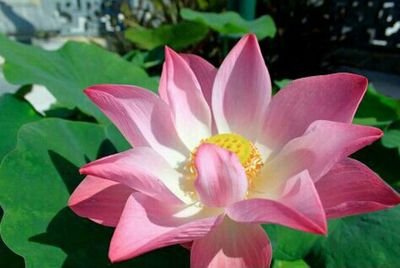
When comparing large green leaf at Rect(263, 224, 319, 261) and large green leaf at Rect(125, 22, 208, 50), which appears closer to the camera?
large green leaf at Rect(263, 224, 319, 261)

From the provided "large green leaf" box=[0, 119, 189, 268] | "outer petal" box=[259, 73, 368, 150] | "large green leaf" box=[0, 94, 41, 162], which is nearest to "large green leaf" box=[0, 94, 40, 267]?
"large green leaf" box=[0, 94, 41, 162]

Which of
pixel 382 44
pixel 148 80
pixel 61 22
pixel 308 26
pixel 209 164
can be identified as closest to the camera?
pixel 209 164

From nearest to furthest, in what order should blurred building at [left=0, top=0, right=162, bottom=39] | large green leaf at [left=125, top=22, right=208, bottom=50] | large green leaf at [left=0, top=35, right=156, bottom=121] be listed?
1. large green leaf at [left=0, top=35, right=156, bottom=121]
2. large green leaf at [left=125, top=22, right=208, bottom=50]
3. blurred building at [left=0, top=0, right=162, bottom=39]

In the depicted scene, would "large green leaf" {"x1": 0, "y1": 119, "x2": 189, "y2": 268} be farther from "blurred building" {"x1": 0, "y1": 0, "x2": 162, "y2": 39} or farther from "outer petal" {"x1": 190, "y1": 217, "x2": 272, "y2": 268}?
"blurred building" {"x1": 0, "y1": 0, "x2": 162, "y2": 39}

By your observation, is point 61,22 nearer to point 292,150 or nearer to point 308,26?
point 308,26

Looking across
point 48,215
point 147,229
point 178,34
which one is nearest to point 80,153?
point 48,215

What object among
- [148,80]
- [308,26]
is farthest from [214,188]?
[308,26]
